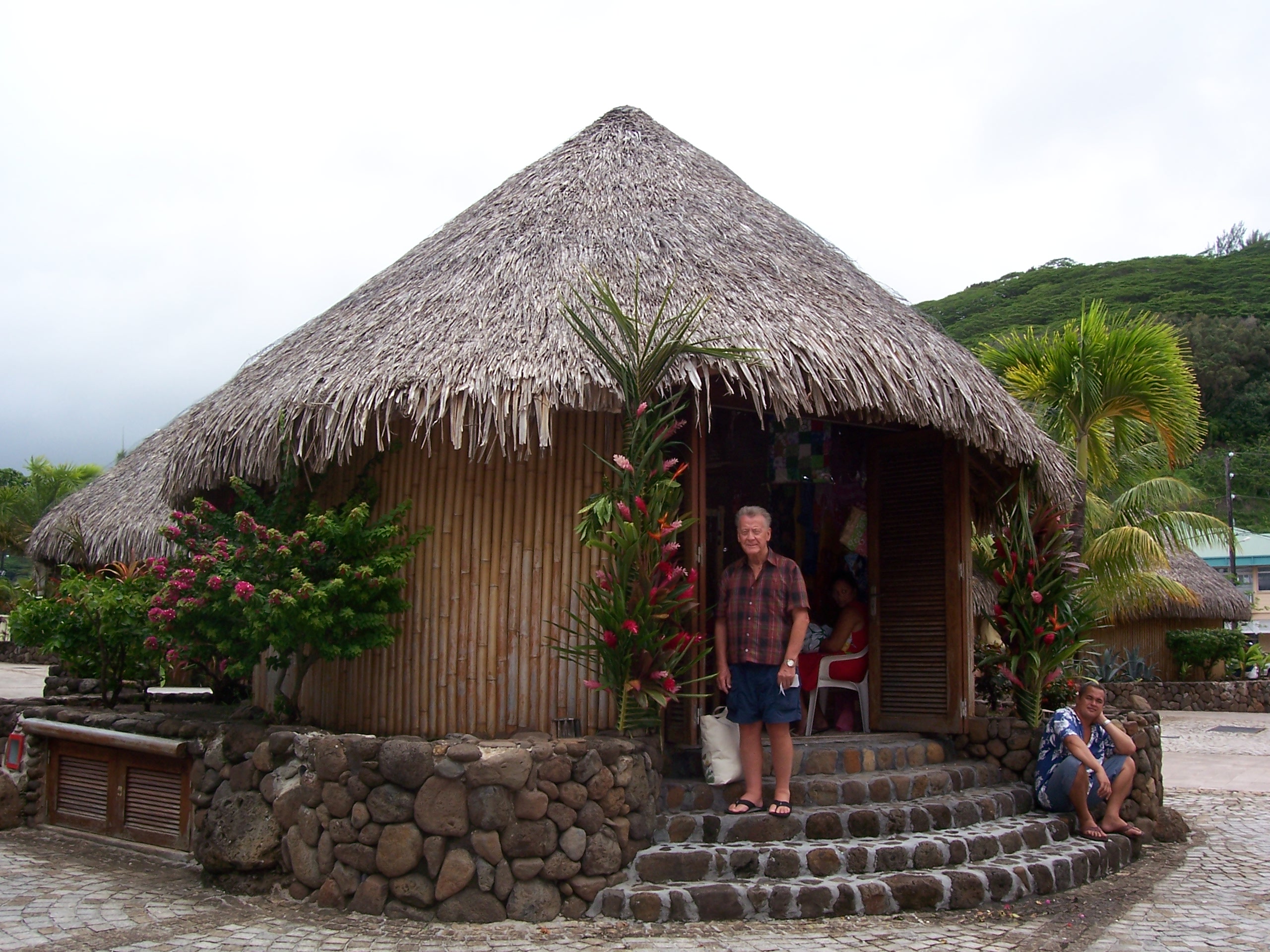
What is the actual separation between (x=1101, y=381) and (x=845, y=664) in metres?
5.40

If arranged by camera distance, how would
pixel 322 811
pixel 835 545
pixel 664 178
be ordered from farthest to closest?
pixel 835 545, pixel 664 178, pixel 322 811

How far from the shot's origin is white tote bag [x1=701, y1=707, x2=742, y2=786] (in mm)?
5359

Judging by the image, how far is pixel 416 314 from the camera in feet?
20.0

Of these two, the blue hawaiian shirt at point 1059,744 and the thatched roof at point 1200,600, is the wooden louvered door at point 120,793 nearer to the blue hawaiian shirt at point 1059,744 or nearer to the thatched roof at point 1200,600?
the blue hawaiian shirt at point 1059,744

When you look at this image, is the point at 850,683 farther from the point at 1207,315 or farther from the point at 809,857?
the point at 1207,315

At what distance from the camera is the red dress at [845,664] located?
716cm

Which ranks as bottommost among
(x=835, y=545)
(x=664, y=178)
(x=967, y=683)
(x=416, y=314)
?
(x=967, y=683)

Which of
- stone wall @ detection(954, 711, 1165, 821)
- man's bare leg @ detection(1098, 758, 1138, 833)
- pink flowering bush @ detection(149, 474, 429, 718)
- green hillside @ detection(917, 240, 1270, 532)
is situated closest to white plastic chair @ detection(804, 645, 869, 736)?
stone wall @ detection(954, 711, 1165, 821)

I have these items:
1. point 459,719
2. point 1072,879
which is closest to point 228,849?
point 459,719

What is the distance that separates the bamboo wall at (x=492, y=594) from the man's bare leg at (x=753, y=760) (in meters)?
0.73

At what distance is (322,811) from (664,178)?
15.3 ft

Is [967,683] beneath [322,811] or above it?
above

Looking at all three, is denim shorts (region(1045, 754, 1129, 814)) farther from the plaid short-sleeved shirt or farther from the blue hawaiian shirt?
the plaid short-sleeved shirt

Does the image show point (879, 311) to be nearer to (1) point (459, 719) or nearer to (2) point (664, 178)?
(2) point (664, 178)
